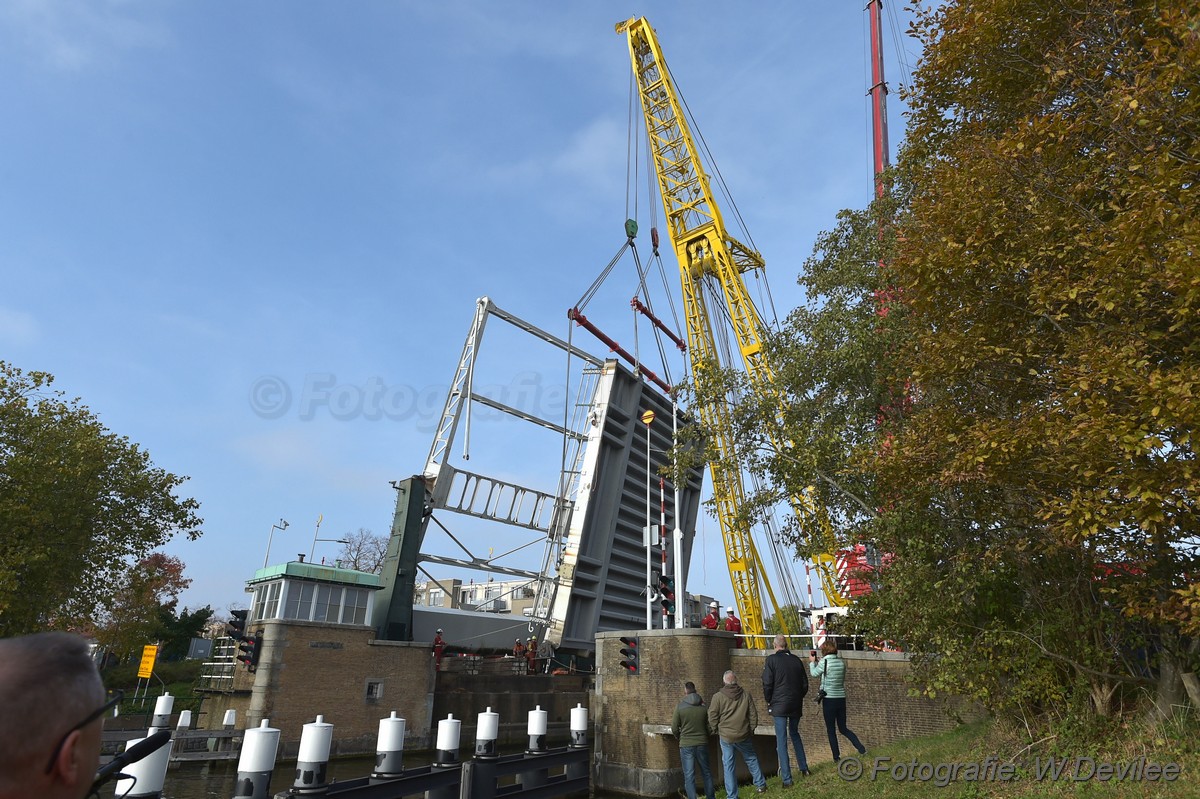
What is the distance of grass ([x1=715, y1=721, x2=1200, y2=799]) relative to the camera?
6699 millimetres

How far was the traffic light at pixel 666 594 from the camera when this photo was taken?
15.2 meters

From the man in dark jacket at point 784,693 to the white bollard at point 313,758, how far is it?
5.68 metres

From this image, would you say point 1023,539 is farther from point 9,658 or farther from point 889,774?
point 9,658

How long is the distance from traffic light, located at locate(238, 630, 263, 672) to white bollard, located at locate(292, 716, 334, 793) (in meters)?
12.2

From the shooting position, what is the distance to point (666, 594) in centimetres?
1531

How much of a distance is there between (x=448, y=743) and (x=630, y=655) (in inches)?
274

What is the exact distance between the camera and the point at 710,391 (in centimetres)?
1373

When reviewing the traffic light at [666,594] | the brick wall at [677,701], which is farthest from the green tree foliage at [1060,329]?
the traffic light at [666,594]

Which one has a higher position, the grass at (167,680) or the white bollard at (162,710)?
the grass at (167,680)

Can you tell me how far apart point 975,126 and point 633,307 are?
2298 cm

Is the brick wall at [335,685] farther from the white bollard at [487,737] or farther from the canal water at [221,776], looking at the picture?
the white bollard at [487,737]

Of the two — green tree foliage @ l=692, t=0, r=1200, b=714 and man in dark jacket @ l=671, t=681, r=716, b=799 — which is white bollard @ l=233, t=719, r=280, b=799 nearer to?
man in dark jacket @ l=671, t=681, r=716, b=799

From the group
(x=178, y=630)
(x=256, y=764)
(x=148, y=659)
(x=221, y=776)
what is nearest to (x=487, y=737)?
(x=256, y=764)

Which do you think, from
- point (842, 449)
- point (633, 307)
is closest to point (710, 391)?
point (842, 449)
